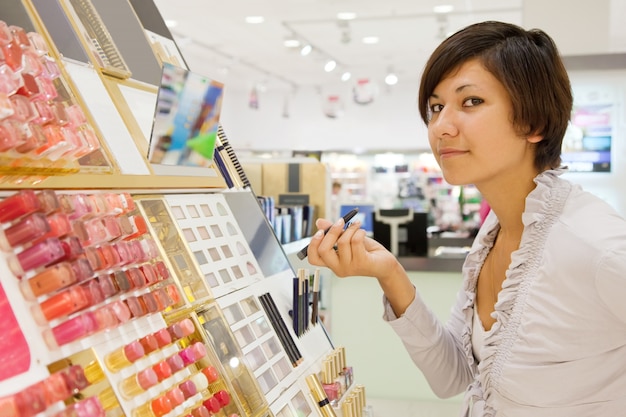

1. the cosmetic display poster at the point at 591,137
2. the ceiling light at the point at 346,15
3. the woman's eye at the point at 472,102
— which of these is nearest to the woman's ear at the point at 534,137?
the woman's eye at the point at 472,102

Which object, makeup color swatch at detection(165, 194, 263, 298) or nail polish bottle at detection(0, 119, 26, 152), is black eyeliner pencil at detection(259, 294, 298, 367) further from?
nail polish bottle at detection(0, 119, 26, 152)

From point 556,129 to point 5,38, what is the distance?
1042 millimetres

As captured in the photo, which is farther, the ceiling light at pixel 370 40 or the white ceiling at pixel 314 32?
the ceiling light at pixel 370 40

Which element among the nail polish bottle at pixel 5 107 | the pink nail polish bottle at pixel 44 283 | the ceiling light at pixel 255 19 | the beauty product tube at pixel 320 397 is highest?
the ceiling light at pixel 255 19

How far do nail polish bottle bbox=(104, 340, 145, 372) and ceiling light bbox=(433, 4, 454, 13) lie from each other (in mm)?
7543

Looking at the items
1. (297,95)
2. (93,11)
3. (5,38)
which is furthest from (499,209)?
(297,95)

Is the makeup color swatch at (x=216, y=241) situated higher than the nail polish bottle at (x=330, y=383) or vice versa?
the makeup color swatch at (x=216, y=241)

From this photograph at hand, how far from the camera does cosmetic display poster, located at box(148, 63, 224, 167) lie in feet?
3.49

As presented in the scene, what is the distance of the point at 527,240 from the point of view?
1372mm

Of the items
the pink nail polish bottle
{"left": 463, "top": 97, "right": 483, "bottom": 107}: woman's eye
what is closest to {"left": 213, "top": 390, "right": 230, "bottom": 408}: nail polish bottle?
the pink nail polish bottle

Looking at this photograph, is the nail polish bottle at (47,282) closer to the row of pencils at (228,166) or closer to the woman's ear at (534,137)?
the row of pencils at (228,166)

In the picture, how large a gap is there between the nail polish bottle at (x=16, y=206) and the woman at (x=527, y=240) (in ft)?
2.29

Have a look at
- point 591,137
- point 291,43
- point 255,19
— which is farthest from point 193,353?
point 291,43

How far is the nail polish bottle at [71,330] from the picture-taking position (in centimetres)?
75
